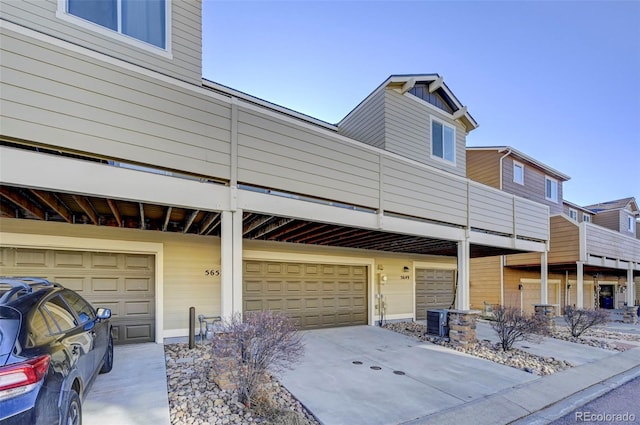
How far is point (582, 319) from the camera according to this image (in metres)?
9.93

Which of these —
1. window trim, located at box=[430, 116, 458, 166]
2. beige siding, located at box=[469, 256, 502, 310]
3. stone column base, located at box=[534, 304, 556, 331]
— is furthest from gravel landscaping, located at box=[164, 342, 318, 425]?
beige siding, located at box=[469, 256, 502, 310]

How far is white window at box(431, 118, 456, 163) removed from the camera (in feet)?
36.9

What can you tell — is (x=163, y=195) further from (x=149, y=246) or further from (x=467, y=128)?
(x=467, y=128)

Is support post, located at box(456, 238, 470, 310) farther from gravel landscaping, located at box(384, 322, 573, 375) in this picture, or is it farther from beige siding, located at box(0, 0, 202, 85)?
beige siding, located at box(0, 0, 202, 85)

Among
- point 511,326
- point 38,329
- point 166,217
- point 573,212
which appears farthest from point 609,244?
point 38,329

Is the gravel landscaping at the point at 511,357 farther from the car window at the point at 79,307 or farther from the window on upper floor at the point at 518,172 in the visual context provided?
the window on upper floor at the point at 518,172

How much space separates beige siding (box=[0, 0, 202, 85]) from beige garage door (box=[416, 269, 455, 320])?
9.87 meters

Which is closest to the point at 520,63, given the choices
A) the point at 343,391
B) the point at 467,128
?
the point at 467,128

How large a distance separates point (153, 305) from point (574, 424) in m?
7.31

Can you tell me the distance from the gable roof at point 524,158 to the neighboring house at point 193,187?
446cm

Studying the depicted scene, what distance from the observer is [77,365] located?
125 inches

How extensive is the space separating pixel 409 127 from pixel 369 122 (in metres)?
1.29

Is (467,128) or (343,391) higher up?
(467,128)

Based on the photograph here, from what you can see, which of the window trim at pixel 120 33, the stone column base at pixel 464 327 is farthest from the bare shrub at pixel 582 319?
the window trim at pixel 120 33
